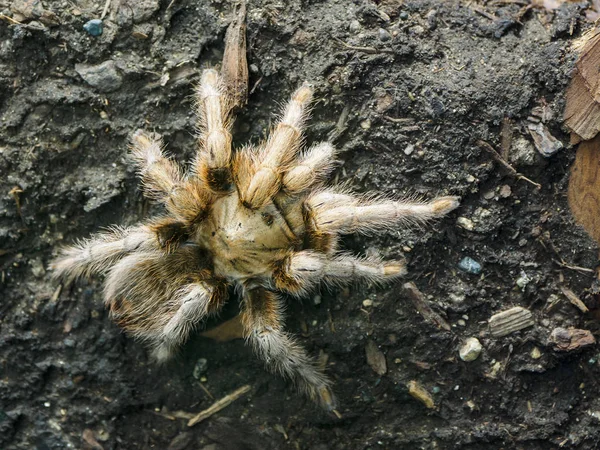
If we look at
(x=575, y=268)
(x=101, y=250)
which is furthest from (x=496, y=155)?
(x=101, y=250)

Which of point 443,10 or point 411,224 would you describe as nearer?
point 411,224

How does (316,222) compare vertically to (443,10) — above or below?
below

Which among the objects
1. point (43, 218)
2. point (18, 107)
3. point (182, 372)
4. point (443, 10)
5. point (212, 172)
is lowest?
point (182, 372)

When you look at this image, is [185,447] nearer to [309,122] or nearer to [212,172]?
[212,172]

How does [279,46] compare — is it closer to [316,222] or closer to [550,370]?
[316,222]

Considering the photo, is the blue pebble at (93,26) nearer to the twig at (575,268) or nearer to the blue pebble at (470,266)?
the blue pebble at (470,266)

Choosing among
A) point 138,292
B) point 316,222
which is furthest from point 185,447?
point 316,222

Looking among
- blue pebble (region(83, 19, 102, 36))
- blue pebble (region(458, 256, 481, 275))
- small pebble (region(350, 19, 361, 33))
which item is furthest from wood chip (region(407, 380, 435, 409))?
blue pebble (region(83, 19, 102, 36))
